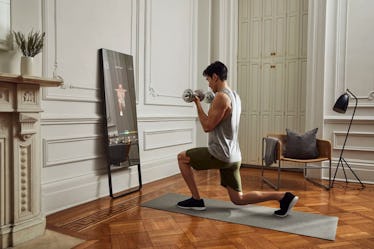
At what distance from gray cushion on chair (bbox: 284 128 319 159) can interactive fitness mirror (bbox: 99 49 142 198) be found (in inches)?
75.3

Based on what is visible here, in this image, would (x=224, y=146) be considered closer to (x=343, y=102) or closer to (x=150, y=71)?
(x=150, y=71)

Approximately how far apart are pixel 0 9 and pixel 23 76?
1.98 ft

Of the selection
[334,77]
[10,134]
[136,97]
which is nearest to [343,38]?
[334,77]

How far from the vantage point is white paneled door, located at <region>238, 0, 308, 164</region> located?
543cm

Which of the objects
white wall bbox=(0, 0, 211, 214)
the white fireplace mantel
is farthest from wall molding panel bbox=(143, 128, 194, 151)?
the white fireplace mantel

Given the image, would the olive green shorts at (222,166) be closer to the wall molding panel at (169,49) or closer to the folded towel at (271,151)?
the folded towel at (271,151)

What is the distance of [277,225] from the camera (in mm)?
2729

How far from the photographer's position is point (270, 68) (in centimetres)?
566

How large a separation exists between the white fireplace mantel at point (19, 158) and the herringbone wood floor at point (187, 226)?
324mm

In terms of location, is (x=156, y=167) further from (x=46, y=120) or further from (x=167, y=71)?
(x=46, y=120)

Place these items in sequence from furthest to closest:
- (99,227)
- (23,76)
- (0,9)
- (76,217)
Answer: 1. (76,217)
2. (99,227)
3. (0,9)
4. (23,76)

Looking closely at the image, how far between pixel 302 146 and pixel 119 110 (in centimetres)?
228

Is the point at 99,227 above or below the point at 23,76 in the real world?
below

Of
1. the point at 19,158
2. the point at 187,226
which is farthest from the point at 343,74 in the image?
the point at 19,158
